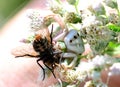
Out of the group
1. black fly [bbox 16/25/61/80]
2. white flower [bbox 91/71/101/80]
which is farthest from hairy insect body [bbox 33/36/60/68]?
white flower [bbox 91/71/101/80]

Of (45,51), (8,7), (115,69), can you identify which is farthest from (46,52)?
(8,7)

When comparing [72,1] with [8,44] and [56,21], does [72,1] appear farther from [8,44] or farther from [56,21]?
[8,44]

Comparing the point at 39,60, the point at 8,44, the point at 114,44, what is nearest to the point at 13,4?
the point at 8,44

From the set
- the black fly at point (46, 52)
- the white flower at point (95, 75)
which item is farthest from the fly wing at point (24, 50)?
the white flower at point (95, 75)

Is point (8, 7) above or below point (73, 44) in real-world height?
above

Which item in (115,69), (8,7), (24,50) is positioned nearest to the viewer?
(115,69)

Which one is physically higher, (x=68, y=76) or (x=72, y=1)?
(x=72, y=1)

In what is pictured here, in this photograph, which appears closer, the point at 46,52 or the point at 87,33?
the point at 87,33

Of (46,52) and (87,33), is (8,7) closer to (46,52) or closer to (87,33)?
(46,52)
